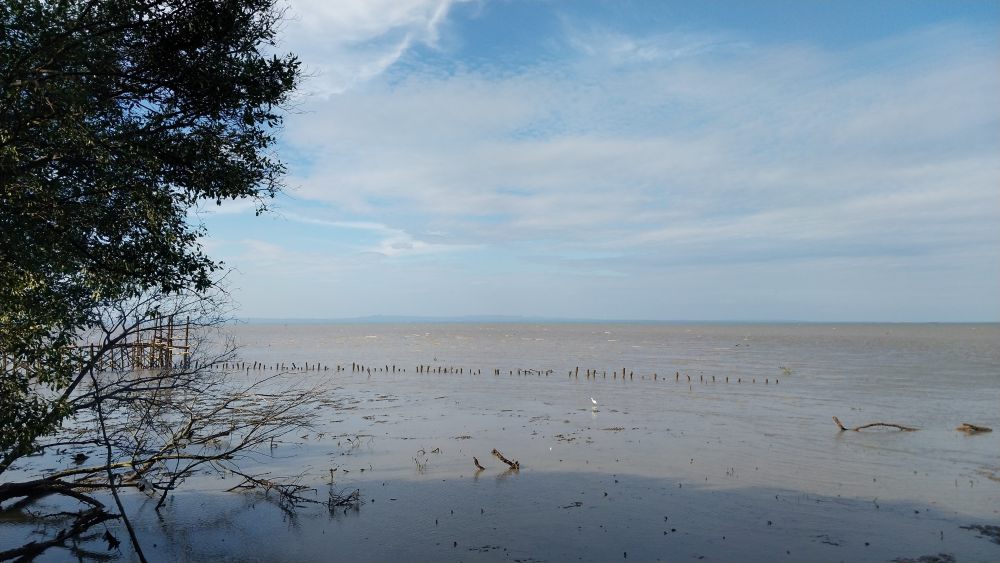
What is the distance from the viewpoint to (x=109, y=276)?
796cm

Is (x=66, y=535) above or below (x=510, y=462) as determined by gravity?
below

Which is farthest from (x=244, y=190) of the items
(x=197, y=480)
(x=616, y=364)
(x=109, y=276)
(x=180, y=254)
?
(x=616, y=364)

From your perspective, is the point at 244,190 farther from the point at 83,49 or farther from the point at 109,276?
the point at 83,49

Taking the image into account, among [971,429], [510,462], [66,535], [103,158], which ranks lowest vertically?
[66,535]

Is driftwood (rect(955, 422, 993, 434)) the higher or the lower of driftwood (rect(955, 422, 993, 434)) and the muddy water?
the higher

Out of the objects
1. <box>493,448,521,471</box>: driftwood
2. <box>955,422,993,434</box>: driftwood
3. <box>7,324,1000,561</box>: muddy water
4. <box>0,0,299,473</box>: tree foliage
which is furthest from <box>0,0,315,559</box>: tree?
<box>955,422,993,434</box>: driftwood

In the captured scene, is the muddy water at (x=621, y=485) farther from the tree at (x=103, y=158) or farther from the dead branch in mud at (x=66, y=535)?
the tree at (x=103, y=158)

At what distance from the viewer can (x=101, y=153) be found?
22.7 feet

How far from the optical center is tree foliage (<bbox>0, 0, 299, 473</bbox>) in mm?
6672

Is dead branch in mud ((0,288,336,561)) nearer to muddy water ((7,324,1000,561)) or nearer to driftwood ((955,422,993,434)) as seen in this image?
muddy water ((7,324,1000,561))

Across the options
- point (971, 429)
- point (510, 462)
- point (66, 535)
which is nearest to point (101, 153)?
point (66, 535)

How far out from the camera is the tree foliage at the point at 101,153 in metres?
6.67

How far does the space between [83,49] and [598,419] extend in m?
20.5

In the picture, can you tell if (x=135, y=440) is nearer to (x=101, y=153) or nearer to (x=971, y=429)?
(x=101, y=153)
